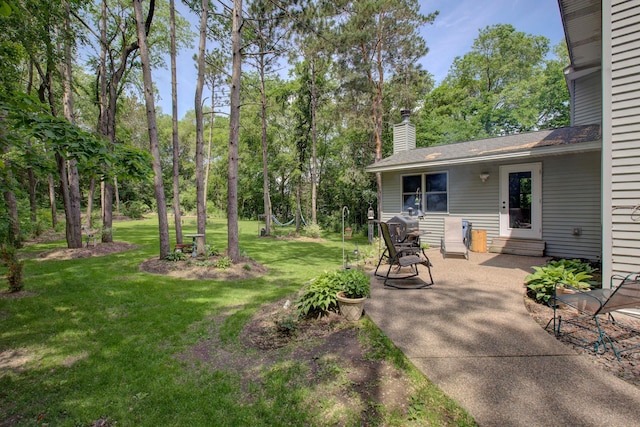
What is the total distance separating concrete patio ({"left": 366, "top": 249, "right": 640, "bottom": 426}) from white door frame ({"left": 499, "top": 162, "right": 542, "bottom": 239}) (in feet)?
12.3

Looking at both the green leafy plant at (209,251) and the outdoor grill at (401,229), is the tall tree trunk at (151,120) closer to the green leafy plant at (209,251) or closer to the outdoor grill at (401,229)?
the green leafy plant at (209,251)

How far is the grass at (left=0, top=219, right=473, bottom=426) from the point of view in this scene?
2113 mm

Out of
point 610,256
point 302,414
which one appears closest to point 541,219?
point 610,256

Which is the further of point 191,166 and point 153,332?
point 191,166

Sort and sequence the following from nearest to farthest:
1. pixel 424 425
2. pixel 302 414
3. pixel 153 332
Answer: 1. pixel 424 425
2. pixel 302 414
3. pixel 153 332

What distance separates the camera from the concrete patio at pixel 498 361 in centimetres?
193

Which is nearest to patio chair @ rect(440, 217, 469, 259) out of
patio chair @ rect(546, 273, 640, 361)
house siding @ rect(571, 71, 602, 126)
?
patio chair @ rect(546, 273, 640, 361)

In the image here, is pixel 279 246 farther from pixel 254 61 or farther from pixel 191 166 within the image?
pixel 191 166

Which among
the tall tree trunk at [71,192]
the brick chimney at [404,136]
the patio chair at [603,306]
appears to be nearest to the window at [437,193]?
the brick chimney at [404,136]

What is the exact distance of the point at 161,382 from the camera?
2.55 meters

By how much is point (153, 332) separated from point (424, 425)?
3293mm

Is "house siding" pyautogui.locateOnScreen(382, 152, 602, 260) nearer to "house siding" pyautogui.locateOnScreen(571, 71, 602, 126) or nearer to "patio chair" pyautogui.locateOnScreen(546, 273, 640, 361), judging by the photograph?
"house siding" pyautogui.locateOnScreen(571, 71, 602, 126)

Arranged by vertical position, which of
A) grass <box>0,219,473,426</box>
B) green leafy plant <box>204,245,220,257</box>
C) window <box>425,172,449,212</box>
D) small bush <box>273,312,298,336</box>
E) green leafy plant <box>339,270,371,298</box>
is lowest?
grass <box>0,219,473,426</box>

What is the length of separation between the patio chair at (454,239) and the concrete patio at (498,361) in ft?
7.92
